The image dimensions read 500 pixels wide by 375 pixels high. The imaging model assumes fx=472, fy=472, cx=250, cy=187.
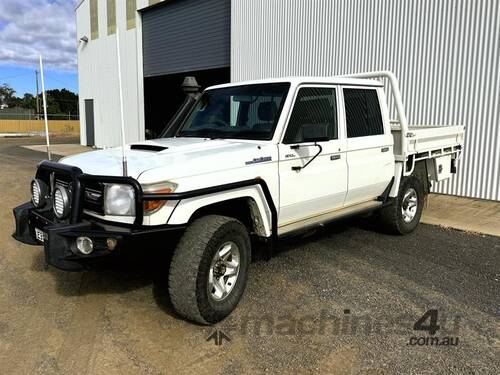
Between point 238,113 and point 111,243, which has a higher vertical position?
point 238,113

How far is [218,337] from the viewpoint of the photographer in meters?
3.62

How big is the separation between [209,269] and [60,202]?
1.39 m

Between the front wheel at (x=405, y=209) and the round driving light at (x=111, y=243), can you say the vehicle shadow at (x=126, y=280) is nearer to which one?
the round driving light at (x=111, y=243)

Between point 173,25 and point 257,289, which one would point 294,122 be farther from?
point 173,25

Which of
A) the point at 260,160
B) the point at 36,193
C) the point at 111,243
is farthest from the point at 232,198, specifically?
the point at 36,193

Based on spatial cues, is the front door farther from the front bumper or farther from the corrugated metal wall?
the corrugated metal wall

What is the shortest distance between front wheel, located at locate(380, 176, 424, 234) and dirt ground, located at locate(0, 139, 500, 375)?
21.3 inches

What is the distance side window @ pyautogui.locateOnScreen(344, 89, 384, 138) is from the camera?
529cm

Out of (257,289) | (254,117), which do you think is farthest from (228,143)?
(257,289)

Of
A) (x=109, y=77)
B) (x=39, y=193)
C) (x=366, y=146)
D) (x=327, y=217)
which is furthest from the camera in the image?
(x=109, y=77)

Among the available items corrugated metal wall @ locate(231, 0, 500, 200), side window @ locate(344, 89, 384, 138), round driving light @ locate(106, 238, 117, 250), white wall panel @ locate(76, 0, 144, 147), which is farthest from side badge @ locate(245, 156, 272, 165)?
white wall panel @ locate(76, 0, 144, 147)

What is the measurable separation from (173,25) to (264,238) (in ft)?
49.8

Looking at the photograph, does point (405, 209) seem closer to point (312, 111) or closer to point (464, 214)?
point (464, 214)

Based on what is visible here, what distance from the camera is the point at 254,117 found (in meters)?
4.77
